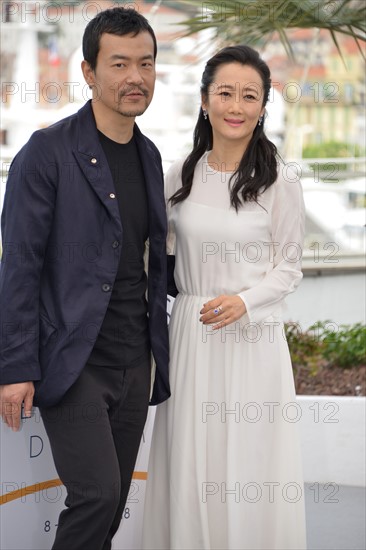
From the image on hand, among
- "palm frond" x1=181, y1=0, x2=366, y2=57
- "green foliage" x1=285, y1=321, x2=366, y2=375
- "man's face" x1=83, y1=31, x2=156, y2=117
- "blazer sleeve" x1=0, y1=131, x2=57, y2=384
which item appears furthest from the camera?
"green foliage" x1=285, y1=321, x2=366, y2=375

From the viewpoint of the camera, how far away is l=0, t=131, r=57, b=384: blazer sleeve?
2.41 meters

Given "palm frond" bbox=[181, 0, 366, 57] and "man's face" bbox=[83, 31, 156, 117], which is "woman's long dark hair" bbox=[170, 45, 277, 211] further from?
"palm frond" bbox=[181, 0, 366, 57]

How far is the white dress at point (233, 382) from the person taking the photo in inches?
108

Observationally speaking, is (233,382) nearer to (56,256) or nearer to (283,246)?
(283,246)

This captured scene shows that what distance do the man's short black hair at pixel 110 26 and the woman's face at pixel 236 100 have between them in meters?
0.29

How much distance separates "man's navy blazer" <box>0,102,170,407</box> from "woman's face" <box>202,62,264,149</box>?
0.42 m

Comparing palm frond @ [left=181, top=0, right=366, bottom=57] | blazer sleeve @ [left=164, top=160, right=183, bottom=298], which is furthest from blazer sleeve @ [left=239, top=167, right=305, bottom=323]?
palm frond @ [left=181, top=0, right=366, bottom=57]

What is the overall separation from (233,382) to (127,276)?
0.48 metres

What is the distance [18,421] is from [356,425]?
1873 mm

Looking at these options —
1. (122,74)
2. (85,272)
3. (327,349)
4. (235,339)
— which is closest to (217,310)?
(235,339)

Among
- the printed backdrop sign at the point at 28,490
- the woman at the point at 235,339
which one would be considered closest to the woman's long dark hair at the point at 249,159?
A: the woman at the point at 235,339

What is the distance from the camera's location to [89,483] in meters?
2.46

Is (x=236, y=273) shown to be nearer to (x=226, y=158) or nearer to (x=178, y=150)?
(x=226, y=158)

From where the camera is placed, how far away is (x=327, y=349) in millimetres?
4734
